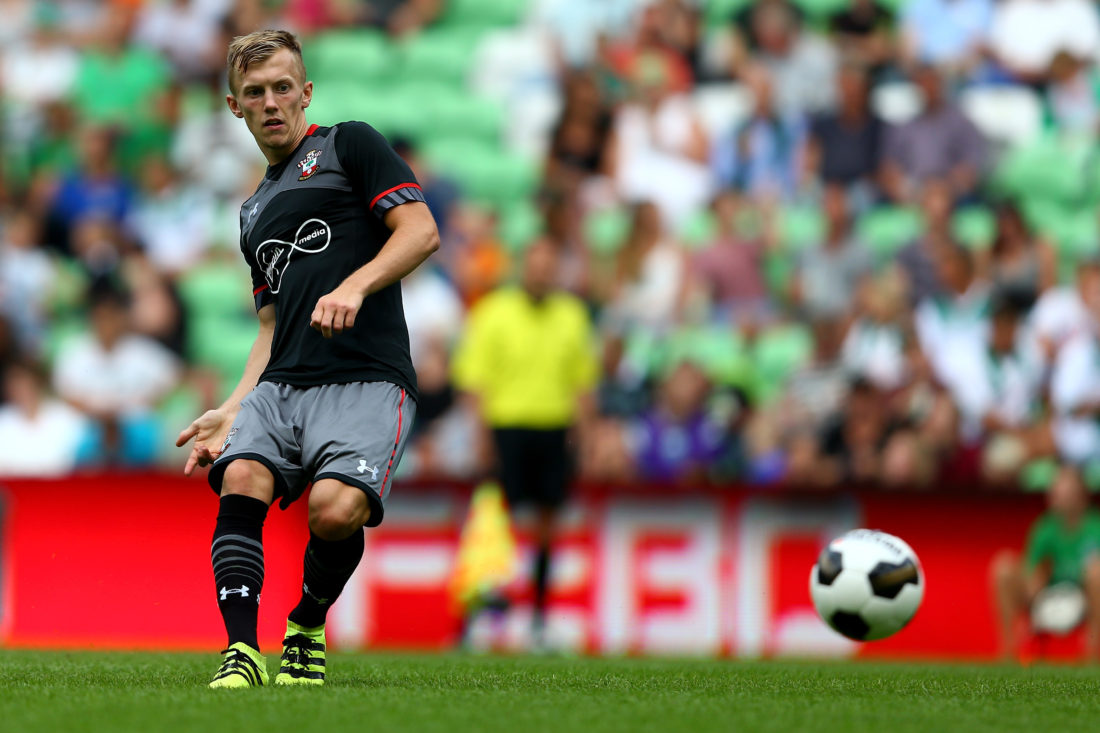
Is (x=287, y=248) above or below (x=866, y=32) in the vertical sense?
below

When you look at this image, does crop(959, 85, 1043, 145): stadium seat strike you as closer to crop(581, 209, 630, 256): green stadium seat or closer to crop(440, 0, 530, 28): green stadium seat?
crop(581, 209, 630, 256): green stadium seat

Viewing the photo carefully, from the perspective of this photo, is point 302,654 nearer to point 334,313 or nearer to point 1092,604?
point 334,313

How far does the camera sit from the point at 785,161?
44.7 ft

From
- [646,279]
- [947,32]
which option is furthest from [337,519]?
[947,32]

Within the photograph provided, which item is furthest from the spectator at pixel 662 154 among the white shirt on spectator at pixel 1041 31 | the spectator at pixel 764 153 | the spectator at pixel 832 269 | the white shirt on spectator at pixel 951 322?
Result: the white shirt on spectator at pixel 1041 31

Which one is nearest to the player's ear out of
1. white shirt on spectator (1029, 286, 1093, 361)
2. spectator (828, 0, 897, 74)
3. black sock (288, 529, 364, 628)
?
black sock (288, 529, 364, 628)

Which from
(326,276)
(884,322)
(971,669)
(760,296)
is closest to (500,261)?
(760,296)

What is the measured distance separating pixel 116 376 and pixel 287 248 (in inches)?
273

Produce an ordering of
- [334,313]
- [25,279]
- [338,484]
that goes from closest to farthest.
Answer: [334,313] → [338,484] → [25,279]

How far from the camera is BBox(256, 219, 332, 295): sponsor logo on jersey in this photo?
5203mm

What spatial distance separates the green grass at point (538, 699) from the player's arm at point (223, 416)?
725 millimetres

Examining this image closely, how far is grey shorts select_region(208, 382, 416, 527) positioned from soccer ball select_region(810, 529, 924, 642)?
89.3 inches

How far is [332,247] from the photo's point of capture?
205 inches

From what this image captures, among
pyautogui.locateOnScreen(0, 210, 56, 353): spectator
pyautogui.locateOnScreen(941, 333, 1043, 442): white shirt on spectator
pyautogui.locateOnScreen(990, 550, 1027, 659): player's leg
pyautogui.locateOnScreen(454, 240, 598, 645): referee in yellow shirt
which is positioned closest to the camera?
pyautogui.locateOnScreen(990, 550, 1027, 659): player's leg
